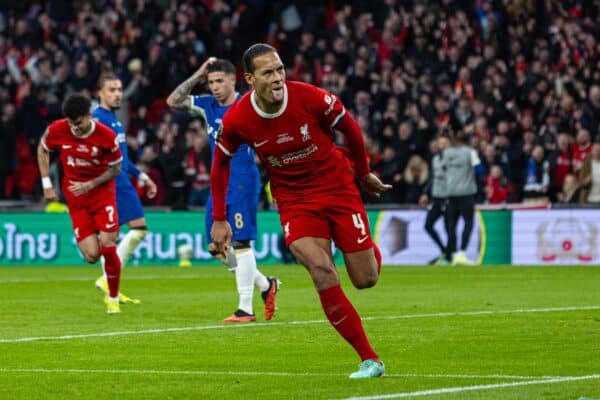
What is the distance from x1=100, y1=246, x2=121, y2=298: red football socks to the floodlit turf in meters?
0.31

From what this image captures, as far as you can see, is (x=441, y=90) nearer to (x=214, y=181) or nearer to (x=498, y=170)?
(x=498, y=170)

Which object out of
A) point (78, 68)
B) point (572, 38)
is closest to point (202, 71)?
point (572, 38)

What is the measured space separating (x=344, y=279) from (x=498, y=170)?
6096 millimetres

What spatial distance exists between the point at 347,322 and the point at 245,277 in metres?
4.81

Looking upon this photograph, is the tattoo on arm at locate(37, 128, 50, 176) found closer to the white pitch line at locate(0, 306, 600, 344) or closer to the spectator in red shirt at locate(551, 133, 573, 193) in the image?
the white pitch line at locate(0, 306, 600, 344)

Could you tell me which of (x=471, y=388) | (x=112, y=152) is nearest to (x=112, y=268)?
(x=112, y=152)

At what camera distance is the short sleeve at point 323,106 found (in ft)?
32.3

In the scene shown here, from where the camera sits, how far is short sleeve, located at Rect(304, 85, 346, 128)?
32.3ft

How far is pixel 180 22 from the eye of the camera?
1316 inches

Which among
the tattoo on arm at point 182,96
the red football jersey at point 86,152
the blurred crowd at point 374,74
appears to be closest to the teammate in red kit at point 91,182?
the red football jersey at point 86,152

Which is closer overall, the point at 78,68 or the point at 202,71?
the point at 202,71

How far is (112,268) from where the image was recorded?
15.6 meters

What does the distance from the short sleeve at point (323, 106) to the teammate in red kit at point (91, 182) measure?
6124 millimetres

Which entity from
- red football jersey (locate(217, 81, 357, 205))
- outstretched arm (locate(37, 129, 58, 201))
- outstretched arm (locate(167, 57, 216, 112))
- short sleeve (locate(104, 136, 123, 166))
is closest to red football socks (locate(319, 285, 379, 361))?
red football jersey (locate(217, 81, 357, 205))
